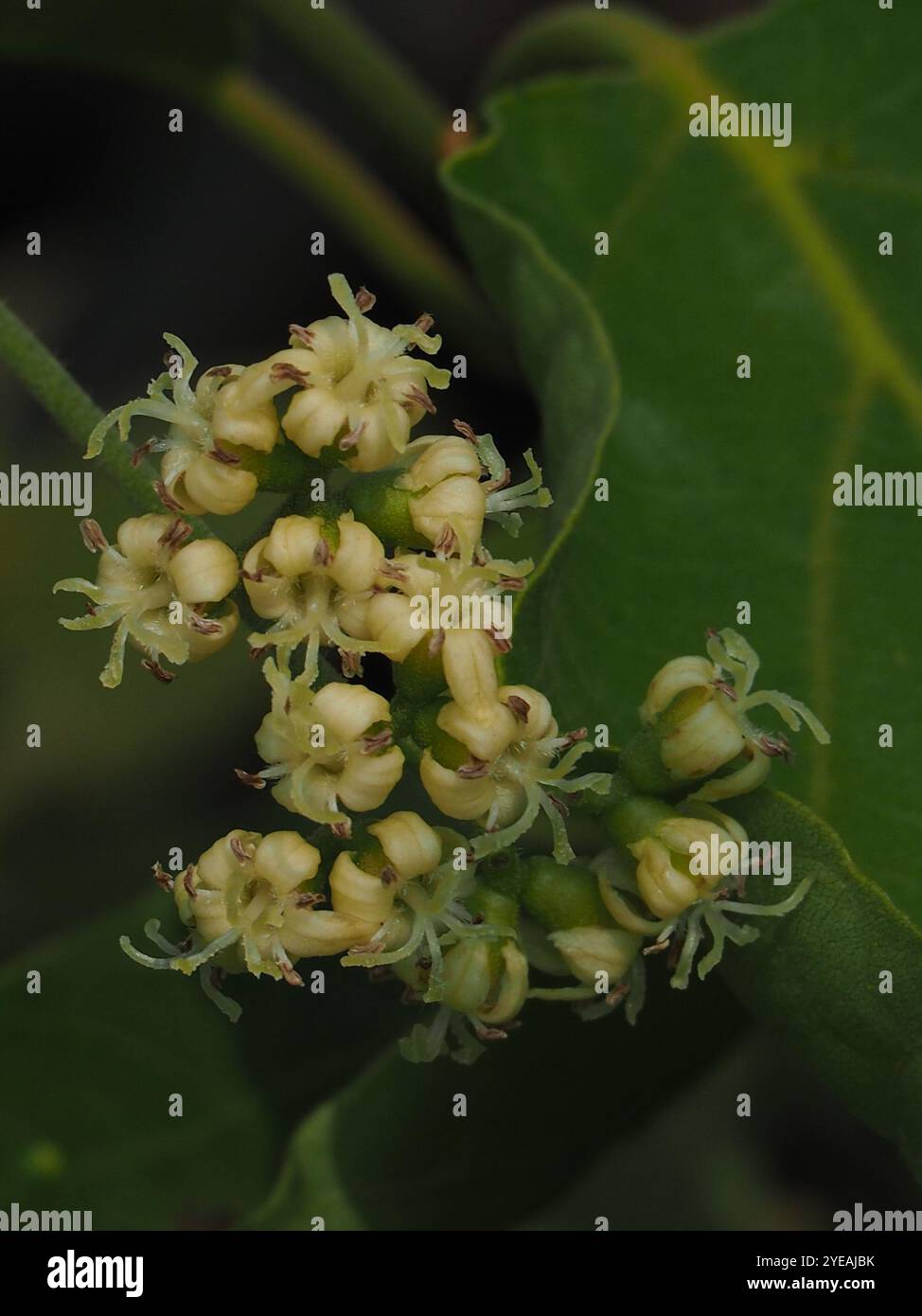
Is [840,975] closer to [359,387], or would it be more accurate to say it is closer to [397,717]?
[397,717]

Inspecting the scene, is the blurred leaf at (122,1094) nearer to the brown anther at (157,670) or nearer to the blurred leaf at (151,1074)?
the blurred leaf at (151,1074)

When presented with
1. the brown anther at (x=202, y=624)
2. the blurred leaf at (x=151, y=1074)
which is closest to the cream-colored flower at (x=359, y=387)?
the brown anther at (x=202, y=624)

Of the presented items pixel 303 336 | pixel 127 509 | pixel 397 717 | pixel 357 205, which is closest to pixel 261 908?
pixel 397 717

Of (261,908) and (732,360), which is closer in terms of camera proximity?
(261,908)

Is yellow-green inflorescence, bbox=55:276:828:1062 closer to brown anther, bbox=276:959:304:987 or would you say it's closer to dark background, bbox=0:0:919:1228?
brown anther, bbox=276:959:304:987

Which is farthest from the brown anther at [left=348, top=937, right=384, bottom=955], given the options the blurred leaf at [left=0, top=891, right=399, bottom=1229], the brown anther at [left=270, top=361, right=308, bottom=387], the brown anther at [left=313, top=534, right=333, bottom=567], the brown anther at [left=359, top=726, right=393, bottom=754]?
the blurred leaf at [left=0, top=891, right=399, bottom=1229]
